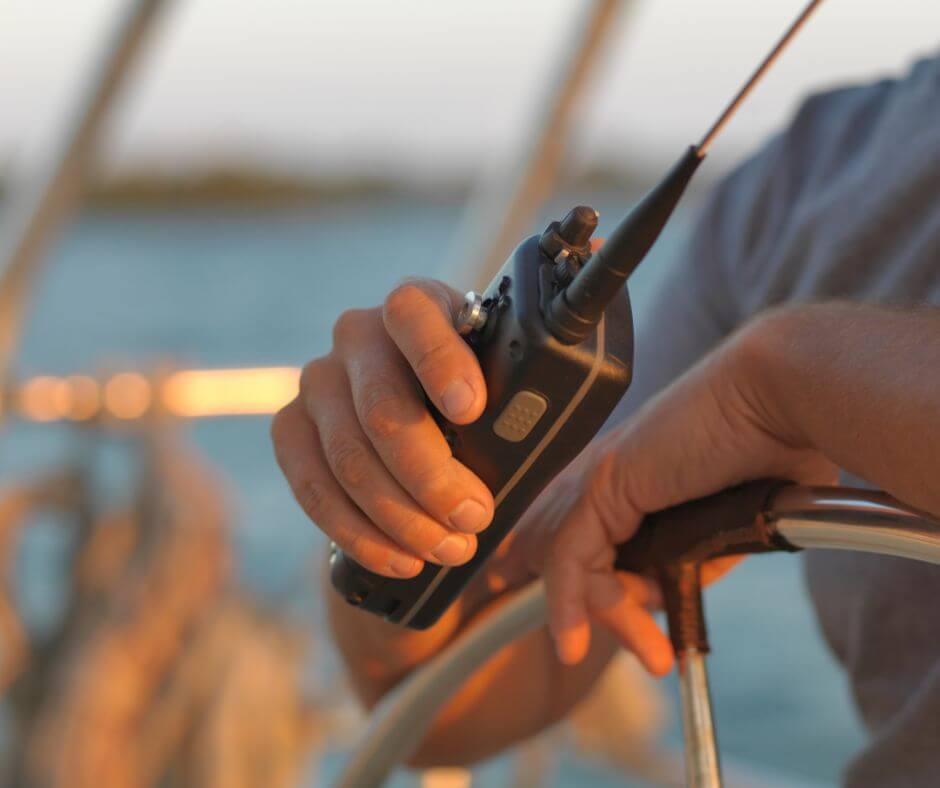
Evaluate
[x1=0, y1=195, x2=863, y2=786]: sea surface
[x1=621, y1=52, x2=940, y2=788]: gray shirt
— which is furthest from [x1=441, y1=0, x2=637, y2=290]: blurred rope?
[x1=621, y1=52, x2=940, y2=788]: gray shirt

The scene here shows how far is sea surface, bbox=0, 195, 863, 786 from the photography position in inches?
78.4

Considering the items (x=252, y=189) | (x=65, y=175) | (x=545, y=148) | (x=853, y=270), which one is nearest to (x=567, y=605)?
(x=853, y=270)

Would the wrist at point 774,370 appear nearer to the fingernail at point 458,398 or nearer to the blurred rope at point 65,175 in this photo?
the fingernail at point 458,398

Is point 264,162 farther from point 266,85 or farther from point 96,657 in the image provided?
point 96,657

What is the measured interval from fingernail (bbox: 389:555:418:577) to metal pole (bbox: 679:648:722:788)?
0.49ft

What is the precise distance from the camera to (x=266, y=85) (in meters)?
2.10

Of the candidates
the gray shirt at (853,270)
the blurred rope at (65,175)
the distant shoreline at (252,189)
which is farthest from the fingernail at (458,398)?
the distant shoreline at (252,189)

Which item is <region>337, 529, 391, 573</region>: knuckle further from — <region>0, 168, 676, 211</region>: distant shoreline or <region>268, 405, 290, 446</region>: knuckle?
<region>0, 168, 676, 211</region>: distant shoreline

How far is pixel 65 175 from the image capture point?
1.43 metres

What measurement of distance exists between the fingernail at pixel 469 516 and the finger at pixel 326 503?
40mm

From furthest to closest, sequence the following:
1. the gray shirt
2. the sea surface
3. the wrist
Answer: the sea surface < the gray shirt < the wrist

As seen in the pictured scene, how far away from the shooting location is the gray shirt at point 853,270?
827mm

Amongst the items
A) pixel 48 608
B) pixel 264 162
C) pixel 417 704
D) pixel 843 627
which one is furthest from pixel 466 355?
pixel 264 162

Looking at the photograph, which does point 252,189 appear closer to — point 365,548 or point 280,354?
point 365,548
